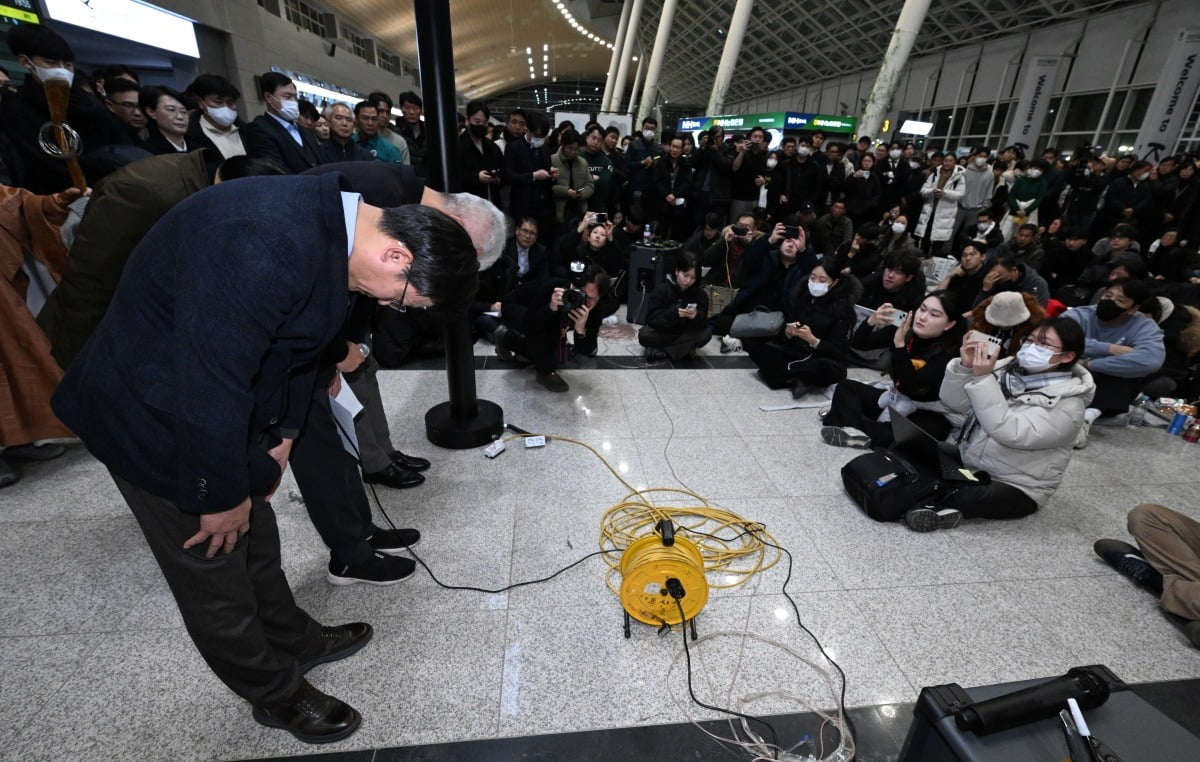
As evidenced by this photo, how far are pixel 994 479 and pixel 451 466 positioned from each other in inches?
100

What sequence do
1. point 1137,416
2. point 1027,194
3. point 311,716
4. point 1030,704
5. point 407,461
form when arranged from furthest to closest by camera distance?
point 1027,194, point 1137,416, point 407,461, point 311,716, point 1030,704

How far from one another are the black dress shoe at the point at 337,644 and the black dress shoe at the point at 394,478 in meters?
0.80

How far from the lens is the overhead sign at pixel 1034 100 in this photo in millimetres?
11586

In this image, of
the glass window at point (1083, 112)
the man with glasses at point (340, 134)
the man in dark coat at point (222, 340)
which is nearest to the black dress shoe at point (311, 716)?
the man in dark coat at point (222, 340)

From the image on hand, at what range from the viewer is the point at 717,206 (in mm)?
6250

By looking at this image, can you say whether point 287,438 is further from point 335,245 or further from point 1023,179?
point 1023,179

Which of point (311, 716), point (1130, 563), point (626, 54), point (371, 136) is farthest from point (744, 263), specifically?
point (626, 54)

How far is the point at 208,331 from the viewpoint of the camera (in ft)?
2.69

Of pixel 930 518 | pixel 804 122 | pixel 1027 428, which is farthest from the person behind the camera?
pixel 804 122

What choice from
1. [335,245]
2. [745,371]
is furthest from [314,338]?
[745,371]

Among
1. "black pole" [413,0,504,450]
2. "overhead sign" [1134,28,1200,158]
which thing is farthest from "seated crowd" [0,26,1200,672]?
"overhead sign" [1134,28,1200,158]

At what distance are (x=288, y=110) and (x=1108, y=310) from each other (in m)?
5.17

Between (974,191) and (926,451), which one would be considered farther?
(974,191)

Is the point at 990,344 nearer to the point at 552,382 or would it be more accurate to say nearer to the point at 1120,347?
the point at 1120,347
